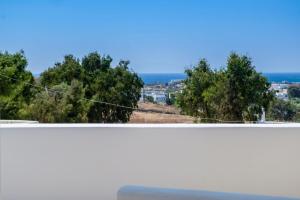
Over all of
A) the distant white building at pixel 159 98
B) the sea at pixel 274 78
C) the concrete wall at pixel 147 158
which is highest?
the sea at pixel 274 78

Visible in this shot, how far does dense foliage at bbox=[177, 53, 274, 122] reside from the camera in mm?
4117

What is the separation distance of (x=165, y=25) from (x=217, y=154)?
3.72m

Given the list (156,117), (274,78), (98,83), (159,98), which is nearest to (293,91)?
(274,78)

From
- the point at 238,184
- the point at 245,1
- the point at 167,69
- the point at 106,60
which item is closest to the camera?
the point at 238,184

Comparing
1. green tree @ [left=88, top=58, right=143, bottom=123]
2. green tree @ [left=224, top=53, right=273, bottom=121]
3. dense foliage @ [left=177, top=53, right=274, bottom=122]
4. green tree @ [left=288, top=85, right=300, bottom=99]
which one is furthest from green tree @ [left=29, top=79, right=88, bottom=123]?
green tree @ [left=288, top=85, right=300, bottom=99]

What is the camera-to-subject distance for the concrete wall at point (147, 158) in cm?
244

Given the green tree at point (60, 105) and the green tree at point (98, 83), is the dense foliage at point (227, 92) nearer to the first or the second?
the green tree at point (98, 83)

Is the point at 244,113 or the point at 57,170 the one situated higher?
the point at 244,113

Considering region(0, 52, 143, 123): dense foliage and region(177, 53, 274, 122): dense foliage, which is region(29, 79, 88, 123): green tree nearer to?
region(0, 52, 143, 123): dense foliage

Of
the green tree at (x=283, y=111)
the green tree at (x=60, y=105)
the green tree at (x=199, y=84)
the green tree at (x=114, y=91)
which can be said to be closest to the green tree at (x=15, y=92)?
the green tree at (x=60, y=105)

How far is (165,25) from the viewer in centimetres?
590

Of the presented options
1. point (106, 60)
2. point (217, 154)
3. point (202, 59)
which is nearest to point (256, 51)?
point (202, 59)

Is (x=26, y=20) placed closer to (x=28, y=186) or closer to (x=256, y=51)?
(x=256, y=51)

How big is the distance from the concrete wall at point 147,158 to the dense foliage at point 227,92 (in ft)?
3.83
